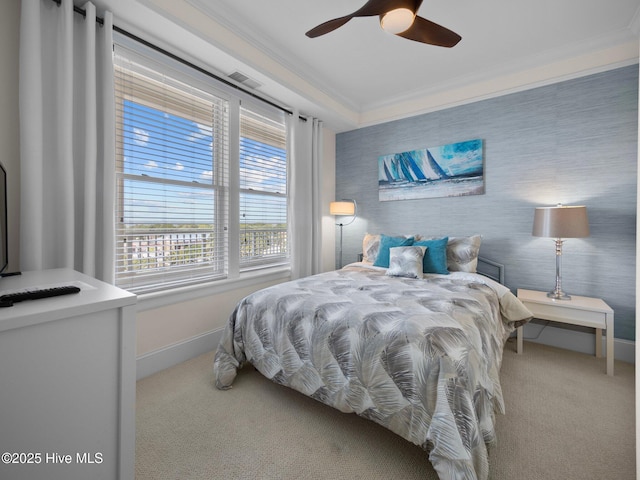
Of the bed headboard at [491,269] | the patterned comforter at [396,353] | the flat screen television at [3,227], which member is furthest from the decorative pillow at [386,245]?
the flat screen television at [3,227]

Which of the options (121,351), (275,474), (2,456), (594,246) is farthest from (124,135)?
(594,246)

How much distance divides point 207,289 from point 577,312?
3.19m

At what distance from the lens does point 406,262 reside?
2764mm

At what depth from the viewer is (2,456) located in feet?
2.35

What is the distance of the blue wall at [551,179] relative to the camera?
258 cm

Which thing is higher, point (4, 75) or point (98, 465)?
point (4, 75)

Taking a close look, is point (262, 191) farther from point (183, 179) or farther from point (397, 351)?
point (397, 351)

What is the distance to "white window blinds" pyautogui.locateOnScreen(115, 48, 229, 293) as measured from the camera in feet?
7.36

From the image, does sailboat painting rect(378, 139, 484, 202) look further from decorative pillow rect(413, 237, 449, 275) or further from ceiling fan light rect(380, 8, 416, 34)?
ceiling fan light rect(380, 8, 416, 34)

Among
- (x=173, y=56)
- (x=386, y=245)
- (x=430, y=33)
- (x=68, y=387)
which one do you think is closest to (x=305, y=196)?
(x=386, y=245)

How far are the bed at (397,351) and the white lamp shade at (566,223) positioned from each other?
0.67 metres

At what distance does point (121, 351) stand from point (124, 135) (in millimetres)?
1927

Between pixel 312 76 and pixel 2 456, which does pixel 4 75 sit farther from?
pixel 312 76

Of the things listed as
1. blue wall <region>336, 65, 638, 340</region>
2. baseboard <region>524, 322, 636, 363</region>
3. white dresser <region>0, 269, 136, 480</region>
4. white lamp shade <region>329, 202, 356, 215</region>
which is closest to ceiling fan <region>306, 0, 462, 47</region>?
blue wall <region>336, 65, 638, 340</region>
